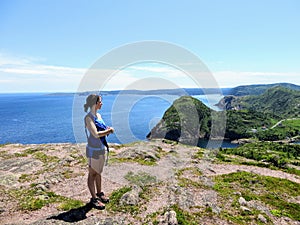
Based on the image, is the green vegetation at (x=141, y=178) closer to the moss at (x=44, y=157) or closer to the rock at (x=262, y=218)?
the rock at (x=262, y=218)

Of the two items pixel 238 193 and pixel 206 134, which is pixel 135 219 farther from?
pixel 206 134

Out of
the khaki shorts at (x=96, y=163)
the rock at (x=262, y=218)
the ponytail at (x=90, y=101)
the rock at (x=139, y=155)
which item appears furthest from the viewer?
the rock at (x=139, y=155)

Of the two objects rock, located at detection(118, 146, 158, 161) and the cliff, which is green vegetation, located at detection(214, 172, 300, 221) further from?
rock, located at detection(118, 146, 158, 161)

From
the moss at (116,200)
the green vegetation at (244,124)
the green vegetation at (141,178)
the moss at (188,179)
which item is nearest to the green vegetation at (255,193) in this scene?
the moss at (188,179)

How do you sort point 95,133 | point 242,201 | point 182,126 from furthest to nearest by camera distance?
point 182,126 → point 242,201 → point 95,133

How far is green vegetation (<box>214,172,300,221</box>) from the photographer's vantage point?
32.9ft

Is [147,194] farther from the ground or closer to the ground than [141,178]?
farther from the ground

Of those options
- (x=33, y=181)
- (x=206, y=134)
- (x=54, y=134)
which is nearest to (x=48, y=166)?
(x=33, y=181)

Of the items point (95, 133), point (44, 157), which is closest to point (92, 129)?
point (95, 133)

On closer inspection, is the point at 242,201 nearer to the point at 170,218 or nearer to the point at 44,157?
the point at 170,218

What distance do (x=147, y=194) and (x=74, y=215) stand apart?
3.89 m

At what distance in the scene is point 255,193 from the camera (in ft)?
41.5

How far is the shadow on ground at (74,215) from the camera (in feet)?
27.7

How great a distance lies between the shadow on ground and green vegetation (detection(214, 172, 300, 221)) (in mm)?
5869
